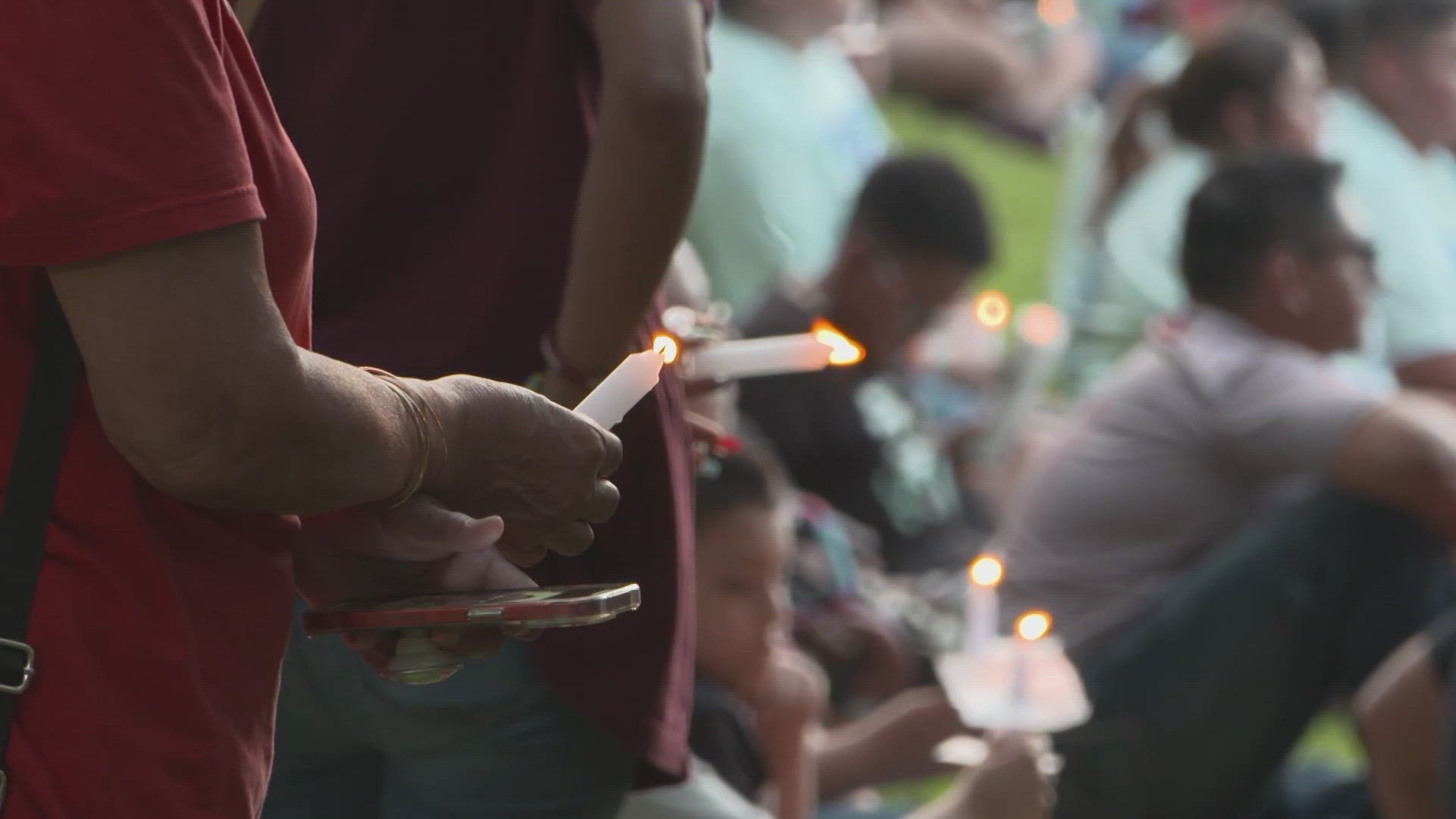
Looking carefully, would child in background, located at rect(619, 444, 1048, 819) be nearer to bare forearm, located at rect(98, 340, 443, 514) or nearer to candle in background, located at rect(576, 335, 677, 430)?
candle in background, located at rect(576, 335, 677, 430)

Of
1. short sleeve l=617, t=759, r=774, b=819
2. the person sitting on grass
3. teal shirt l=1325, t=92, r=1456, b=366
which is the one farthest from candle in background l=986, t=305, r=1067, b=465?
short sleeve l=617, t=759, r=774, b=819

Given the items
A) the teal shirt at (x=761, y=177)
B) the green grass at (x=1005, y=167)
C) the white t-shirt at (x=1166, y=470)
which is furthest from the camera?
the green grass at (x=1005, y=167)

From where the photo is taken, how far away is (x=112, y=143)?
98 cm

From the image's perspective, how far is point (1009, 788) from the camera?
97.7 inches

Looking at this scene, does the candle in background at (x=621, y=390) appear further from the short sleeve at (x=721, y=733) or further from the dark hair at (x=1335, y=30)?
the dark hair at (x=1335, y=30)

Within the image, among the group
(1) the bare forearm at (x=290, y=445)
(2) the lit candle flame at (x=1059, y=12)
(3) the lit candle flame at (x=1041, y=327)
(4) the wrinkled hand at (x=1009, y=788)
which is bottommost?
(2) the lit candle flame at (x=1059, y=12)

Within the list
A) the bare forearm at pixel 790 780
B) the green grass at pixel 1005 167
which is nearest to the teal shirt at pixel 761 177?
the bare forearm at pixel 790 780

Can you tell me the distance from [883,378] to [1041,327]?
1.21m

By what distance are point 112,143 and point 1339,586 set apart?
2.32m

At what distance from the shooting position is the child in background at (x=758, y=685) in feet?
8.16

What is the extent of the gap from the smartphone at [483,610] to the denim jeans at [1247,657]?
1.91 metres

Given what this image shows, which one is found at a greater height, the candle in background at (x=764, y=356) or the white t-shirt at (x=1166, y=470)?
the candle in background at (x=764, y=356)

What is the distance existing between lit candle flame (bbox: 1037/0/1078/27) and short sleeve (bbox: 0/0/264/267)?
890 centimetres

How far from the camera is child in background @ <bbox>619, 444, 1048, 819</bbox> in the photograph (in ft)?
8.16
